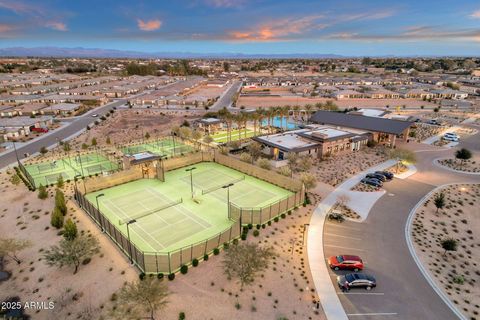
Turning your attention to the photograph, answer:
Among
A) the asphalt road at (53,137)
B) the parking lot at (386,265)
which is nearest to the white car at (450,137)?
the parking lot at (386,265)

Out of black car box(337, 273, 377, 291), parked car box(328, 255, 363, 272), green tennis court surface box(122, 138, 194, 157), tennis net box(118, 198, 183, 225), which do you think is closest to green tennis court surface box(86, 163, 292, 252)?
tennis net box(118, 198, 183, 225)

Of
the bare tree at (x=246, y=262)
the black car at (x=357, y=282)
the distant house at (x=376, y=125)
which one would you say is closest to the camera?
the bare tree at (x=246, y=262)

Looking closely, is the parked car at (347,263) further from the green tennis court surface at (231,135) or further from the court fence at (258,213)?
the green tennis court surface at (231,135)

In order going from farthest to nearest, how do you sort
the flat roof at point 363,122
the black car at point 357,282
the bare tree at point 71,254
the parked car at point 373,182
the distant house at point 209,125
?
the distant house at point 209,125, the flat roof at point 363,122, the parked car at point 373,182, the bare tree at point 71,254, the black car at point 357,282

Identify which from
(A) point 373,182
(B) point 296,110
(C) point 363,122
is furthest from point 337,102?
(A) point 373,182

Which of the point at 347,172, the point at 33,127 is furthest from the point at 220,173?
the point at 33,127

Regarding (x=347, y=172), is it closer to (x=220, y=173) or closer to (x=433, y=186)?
(x=433, y=186)

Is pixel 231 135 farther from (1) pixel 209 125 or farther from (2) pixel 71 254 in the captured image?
(2) pixel 71 254
